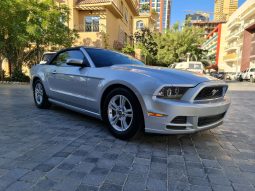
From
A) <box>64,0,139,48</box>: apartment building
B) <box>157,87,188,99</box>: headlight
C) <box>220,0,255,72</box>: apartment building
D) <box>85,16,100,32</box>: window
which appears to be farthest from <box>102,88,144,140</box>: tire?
<box>220,0,255,72</box>: apartment building

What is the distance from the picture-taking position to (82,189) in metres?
2.26

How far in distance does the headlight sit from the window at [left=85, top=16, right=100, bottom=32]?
16006mm

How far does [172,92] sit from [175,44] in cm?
2891

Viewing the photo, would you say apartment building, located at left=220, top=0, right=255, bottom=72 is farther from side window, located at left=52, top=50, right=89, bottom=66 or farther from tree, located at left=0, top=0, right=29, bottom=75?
side window, located at left=52, top=50, right=89, bottom=66

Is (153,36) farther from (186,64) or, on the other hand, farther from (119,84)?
(119,84)

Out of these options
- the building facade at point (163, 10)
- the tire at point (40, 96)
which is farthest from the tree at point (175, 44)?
the building facade at point (163, 10)

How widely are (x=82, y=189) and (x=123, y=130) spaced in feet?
4.68

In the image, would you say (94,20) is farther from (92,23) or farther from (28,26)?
(28,26)

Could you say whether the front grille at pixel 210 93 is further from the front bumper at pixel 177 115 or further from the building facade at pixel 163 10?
the building facade at pixel 163 10

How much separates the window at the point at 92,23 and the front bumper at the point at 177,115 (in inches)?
632

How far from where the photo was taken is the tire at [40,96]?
5609 millimetres

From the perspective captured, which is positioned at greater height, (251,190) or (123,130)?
(123,130)

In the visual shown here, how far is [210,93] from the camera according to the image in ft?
11.4

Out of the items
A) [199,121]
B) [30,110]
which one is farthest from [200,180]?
[30,110]
